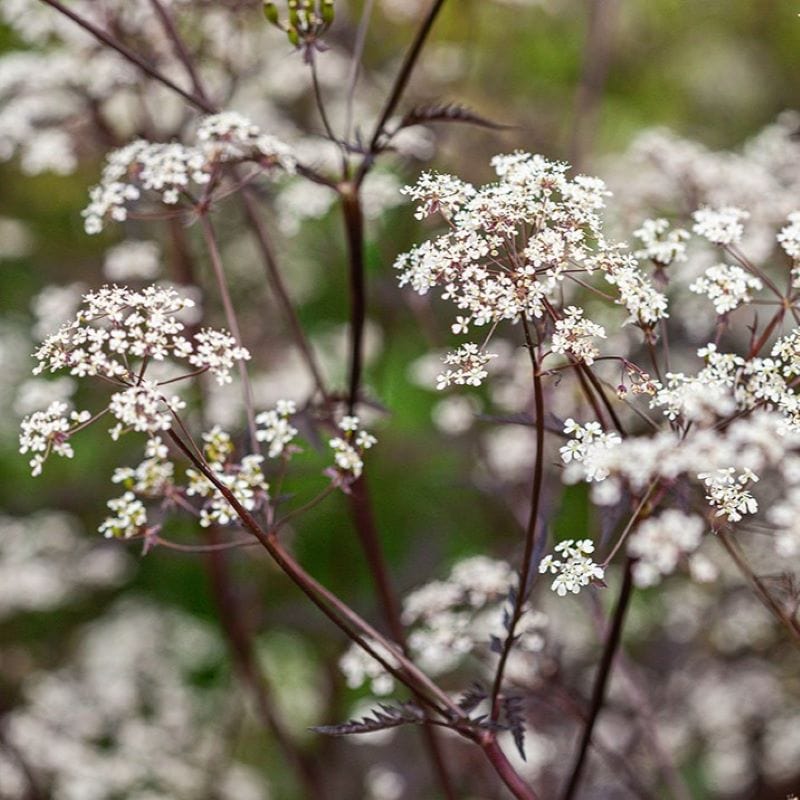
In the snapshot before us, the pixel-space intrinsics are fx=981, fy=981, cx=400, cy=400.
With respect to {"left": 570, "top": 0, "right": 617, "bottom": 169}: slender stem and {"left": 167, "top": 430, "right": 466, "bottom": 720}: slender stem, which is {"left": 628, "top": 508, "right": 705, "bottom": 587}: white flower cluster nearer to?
{"left": 167, "top": 430, "right": 466, "bottom": 720}: slender stem

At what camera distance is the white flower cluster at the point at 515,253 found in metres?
1.34

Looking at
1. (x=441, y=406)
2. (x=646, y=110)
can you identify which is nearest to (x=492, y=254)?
(x=441, y=406)

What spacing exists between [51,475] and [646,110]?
3847 mm

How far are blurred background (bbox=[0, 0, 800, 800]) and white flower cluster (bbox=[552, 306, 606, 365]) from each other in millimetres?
570

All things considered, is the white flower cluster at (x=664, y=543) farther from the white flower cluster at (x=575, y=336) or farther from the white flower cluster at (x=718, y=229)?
the white flower cluster at (x=718, y=229)

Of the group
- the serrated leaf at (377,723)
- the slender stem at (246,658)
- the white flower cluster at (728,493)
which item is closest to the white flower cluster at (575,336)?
the white flower cluster at (728,493)

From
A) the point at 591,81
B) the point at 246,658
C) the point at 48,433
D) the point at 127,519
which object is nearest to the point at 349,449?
the point at 127,519

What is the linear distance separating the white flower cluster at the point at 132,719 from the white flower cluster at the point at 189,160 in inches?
63.8

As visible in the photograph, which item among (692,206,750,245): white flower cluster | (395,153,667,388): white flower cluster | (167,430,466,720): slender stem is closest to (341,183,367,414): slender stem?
(395,153,667,388): white flower cluster

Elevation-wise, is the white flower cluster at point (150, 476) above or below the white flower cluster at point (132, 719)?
below

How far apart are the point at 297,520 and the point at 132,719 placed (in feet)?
3.19

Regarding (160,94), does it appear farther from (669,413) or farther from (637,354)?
(669,413)

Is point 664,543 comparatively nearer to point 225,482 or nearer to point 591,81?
point 225,482

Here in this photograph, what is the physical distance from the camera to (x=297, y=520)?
3877 millimetres
